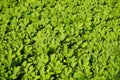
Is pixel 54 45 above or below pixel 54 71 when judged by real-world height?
above

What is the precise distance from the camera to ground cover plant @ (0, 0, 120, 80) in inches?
131

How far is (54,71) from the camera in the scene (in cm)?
336

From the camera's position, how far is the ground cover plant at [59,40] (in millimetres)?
3317

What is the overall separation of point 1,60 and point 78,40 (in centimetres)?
147

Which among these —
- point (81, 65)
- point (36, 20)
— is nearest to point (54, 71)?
point (81, 65)

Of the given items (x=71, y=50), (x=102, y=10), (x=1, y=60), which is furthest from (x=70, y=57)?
(x=102, y=10)

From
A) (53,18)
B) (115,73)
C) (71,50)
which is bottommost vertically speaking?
(115,73)

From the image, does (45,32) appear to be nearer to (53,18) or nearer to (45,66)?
(53,18)

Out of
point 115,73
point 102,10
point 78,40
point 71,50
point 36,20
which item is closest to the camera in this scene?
point 115,73

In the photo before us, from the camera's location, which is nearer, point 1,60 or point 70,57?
point 1,60

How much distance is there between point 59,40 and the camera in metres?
3.94

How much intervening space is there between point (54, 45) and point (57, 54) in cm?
17

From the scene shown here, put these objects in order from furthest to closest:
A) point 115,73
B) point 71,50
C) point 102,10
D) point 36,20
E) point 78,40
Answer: point 102,10, point 36,20, point 78,40, point 71,50, point 115,73

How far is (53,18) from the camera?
4.61 m
